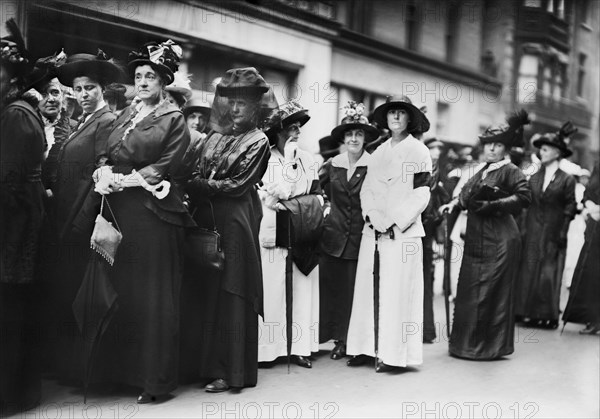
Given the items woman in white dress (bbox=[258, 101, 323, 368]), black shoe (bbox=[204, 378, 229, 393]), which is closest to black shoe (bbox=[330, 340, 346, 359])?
woman in white dress (bbox=[258, 101, 323, 368])

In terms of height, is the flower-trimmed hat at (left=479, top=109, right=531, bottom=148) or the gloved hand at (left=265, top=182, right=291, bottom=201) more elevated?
the flower-trimmed hat at (left=479, top=109, right=531, bottom=148)

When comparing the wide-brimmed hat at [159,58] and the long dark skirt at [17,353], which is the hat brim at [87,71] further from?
the long dark skirt at [17,353]

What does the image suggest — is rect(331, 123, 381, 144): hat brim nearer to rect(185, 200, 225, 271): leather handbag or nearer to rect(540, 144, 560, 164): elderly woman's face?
rect(185, 200, 225, 271): leather handbag

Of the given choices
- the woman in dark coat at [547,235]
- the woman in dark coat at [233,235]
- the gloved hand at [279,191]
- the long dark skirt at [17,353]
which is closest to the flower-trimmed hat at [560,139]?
the woman in dark coat at [547,235]

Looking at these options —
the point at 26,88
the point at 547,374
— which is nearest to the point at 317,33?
the point at 547,374

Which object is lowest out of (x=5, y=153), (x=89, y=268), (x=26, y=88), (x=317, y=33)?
(x=89, y=268)

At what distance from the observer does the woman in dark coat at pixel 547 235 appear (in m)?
8.79

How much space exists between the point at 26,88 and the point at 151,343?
1.77 meters

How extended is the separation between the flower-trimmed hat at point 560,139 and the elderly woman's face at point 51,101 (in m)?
5.86

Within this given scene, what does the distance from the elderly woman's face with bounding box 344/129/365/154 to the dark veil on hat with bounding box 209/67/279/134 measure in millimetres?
1355

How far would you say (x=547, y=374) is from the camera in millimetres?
6301

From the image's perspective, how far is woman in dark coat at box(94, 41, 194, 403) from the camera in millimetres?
4703

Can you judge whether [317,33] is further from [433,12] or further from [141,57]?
[141,57]

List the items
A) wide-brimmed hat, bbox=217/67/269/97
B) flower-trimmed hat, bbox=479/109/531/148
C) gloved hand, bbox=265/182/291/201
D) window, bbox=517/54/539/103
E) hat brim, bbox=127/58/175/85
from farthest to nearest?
1. window, bbox=517/54/539/103
2. flower-trimmed hat, bbox=479/109/531/148
3. gloved hand, bbox=265/182/291/201
4. wide-brimmed hat, bbox=217/67/269/97
5. hat brim, bbox=127/58/175/85
